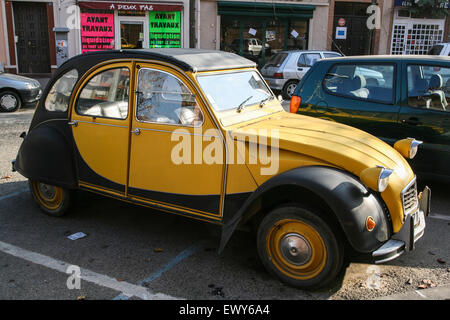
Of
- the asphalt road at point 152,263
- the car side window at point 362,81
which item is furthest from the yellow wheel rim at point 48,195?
the car side window at point 362,81

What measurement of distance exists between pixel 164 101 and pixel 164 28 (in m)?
17.5

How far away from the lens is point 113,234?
16.1ft

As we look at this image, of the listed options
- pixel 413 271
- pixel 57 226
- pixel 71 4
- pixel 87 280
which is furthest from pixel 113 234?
pixel 71 4

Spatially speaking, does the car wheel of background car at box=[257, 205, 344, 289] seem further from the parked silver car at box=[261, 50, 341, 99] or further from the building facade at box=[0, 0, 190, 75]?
the building facade at box=[0, 0, 190, 75]

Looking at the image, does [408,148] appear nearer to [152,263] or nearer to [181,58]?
[181,58]

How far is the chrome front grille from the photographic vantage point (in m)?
3.81

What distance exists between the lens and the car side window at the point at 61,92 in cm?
501

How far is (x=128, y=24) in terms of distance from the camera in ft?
66.9

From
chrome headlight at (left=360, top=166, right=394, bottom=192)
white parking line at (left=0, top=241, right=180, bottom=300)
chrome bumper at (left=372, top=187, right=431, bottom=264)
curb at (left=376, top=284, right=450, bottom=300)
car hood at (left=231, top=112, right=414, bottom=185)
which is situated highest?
car hood at (left=231, top=112, right=414, bottom=185)

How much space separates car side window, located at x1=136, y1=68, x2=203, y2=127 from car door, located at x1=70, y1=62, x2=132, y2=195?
0.18 meters

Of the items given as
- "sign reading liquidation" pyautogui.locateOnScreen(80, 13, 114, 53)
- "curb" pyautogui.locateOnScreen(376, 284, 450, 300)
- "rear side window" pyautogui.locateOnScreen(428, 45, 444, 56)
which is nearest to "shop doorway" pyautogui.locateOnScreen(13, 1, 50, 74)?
"sign reading liquidation" pyautogui.locateOnScreen(80, 13, 114, 53)

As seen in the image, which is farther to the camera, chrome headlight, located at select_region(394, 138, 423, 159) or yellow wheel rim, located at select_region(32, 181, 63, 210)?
yellow wheel rim, located at select_region(32, 181, 63, 210)
